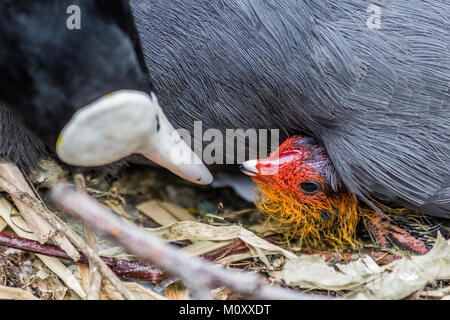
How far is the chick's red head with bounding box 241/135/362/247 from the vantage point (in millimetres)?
1393

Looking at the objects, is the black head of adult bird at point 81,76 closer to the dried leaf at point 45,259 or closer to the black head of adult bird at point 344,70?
the black head of adult bird at point 344,70

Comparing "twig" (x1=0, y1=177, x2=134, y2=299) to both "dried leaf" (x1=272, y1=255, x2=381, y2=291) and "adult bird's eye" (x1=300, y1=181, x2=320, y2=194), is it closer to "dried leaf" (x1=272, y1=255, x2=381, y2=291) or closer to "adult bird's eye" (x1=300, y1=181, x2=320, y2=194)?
"dried leaf" (x1=272, y1=255, x2=381, y2=291)

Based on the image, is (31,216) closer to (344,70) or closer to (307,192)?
(307,192)

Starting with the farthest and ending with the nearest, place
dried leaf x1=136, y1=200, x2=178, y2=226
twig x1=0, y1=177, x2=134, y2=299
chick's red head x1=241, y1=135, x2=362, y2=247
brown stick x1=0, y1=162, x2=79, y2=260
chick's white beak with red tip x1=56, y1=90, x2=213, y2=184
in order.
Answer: dried leaf x1=136, y1=200, x2=178, y2=226 < chick's red head x1=241, y1=135, x2=362, y2=247 < brown stick x1=0, y1=162, x2=79, y2=260 < twig x1=0, y1=177, x2=134, y2=299 < chick's white beak with red tip x1=56, y1=90, x2=213, y2=184

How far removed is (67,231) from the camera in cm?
127

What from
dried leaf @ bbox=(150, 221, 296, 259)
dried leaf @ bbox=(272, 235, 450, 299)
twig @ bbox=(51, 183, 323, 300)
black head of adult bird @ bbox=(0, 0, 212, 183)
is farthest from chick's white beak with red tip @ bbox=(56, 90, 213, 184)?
dried leaf @ bbox=(272, 235, 450, 299)

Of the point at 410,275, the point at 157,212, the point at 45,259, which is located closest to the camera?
the point at 410,275

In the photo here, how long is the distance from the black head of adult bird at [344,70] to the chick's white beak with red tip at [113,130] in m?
0.22

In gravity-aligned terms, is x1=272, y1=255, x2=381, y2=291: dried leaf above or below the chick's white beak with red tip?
below

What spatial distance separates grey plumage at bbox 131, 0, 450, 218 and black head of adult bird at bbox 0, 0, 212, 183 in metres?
0.17

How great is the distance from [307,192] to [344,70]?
28cm

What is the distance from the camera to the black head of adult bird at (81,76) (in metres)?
1.08

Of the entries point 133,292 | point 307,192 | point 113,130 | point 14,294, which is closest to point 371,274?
point 307,192
